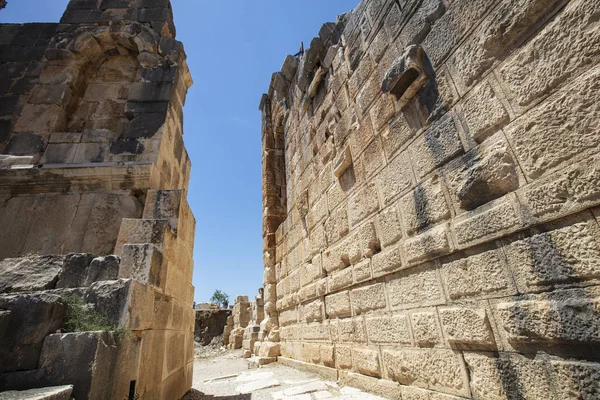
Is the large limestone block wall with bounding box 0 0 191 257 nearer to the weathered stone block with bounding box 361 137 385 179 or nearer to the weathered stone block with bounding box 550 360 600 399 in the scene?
the weathered stone block with bounding box 361 137 385 179

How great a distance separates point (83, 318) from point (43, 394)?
455 millimetres

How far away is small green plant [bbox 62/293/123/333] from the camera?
1.60 metres

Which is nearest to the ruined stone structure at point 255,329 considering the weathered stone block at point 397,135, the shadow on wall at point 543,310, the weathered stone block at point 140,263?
the weathered stone block at point 140,263

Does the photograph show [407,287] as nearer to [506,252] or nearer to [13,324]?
[506,252]

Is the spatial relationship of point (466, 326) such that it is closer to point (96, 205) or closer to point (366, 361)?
point (366, 361)

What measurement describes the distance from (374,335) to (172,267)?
1.97 metres

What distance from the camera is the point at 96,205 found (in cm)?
294

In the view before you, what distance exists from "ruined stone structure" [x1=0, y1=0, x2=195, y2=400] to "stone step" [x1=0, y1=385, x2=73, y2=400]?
0.28 ft

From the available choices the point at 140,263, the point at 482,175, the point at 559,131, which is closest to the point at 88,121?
the point at 140,263

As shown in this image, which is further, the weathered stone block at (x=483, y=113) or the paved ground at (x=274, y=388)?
the paved ground at (x=274, y=388)

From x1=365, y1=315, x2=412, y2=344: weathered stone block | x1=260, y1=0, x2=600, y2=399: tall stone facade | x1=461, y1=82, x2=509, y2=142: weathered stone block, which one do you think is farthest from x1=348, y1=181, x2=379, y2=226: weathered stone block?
x1=461, y1=82, x2=509, y2=142: weathered stone block

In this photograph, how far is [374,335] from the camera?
2781mm

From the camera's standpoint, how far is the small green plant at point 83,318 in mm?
1600

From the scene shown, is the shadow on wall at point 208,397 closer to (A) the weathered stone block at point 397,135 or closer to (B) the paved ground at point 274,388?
(B) the paved ground at point 274,388
